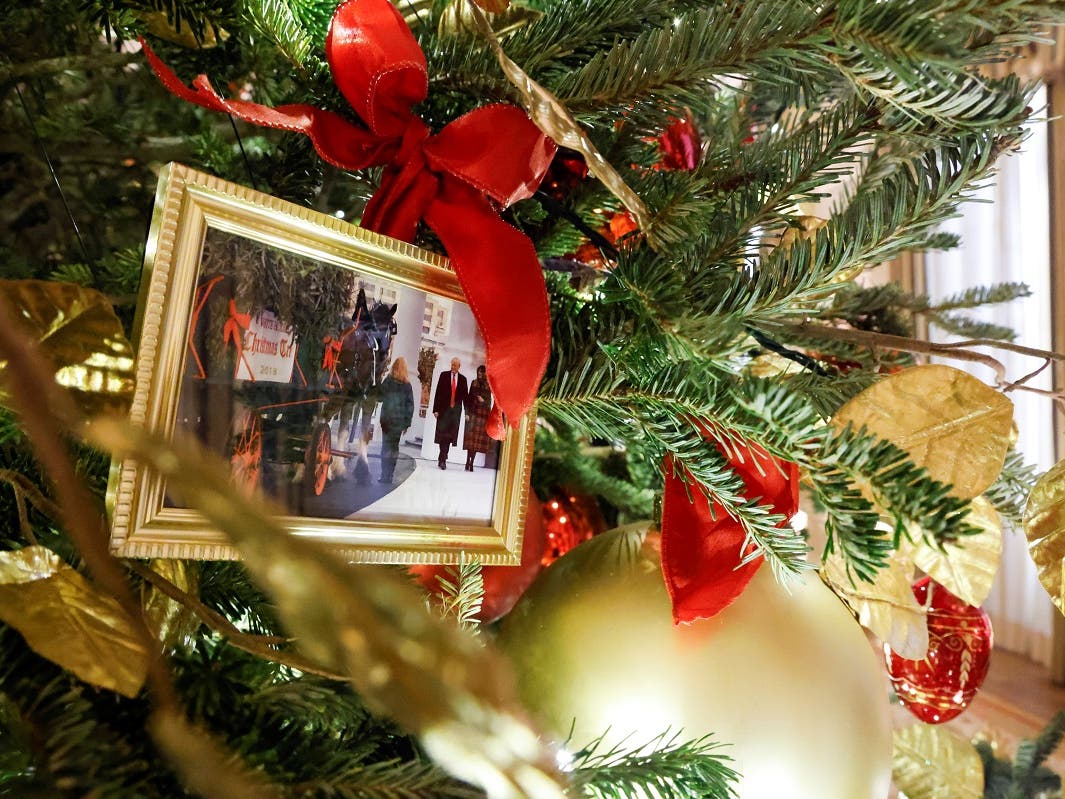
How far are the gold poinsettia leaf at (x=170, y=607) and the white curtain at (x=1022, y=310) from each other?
1918mm

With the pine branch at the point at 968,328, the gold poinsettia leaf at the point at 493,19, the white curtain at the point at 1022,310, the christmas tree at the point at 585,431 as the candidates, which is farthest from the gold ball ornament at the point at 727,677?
the white curtain at the point at 1022,310

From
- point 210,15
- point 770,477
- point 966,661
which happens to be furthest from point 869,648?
point 210,15

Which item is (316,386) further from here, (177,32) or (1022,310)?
(1022,310)

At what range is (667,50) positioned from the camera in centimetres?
31

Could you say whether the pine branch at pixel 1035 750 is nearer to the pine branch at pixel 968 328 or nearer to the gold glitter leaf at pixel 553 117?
the pine branch at pixel 968 328

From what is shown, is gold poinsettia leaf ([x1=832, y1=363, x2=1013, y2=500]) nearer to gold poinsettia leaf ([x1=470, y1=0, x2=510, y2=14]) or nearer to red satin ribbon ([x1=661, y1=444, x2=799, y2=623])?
red satin ribbon ([x1=661, y1=444, x2=799, y2=623])

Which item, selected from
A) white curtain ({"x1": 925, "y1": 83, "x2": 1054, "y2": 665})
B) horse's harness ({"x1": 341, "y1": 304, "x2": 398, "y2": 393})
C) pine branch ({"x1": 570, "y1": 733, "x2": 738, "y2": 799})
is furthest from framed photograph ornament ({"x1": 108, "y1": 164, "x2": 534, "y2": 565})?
white curtain ({"x1": 925, "y1": 83, "x2": 1054, "y2": 665})

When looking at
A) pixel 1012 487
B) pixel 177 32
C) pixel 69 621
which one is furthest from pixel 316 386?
pixel 1012 487

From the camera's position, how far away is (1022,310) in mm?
1833

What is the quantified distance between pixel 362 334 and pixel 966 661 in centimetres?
52

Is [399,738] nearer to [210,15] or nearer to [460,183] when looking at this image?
[460,183]

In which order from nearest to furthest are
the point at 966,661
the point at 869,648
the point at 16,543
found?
the point at 16,543
the point at 869,648
the point at 966,661

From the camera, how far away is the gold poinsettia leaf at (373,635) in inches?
4.8

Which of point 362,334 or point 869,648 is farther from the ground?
point 362,334
